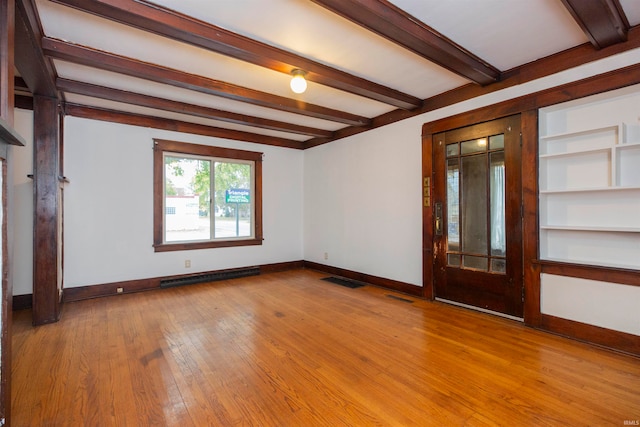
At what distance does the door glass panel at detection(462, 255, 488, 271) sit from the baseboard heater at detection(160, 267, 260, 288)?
143 inches

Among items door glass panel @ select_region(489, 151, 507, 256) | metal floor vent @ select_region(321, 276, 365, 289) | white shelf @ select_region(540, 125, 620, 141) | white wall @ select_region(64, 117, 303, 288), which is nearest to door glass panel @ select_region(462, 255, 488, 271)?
door glass panel @ select_region(489, 151, 507, 256)

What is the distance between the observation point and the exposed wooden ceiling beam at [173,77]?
8.43 feet

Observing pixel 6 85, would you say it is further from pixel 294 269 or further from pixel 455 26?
pixel 294 269

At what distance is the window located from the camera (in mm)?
4750

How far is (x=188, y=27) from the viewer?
2250 mm

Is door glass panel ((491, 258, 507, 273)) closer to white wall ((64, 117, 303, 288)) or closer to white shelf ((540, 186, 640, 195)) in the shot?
white shelf ((540, 186, 640, 195))

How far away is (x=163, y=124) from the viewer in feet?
15.3

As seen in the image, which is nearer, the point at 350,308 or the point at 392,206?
the point at 350,308

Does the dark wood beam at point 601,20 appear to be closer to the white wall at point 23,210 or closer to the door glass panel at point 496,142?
the door glass panel at point 496,142

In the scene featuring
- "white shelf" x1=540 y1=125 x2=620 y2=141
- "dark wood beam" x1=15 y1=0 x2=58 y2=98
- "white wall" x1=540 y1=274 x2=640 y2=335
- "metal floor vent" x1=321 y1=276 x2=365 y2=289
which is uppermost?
"dark wood beam" x1=15 y1=0 x2=58 y2=98

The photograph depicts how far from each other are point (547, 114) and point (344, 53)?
2.16 m

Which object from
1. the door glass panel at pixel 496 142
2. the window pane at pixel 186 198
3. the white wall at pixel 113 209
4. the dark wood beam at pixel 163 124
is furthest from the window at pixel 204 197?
the door glass panel at pixel 496 142

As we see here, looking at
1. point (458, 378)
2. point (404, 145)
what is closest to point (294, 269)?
point (404, 145)

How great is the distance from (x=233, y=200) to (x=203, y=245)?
0.99 meters
